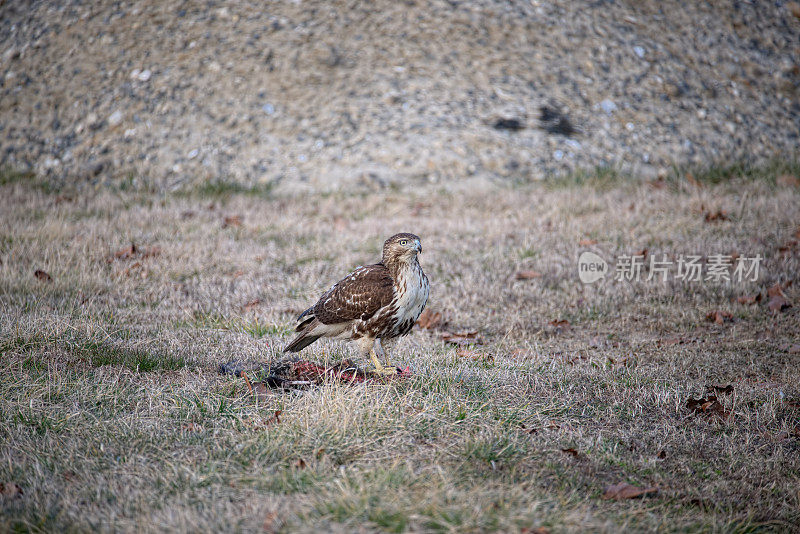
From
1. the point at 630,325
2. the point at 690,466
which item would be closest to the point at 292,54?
the point at 630,325

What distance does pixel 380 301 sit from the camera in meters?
4.84

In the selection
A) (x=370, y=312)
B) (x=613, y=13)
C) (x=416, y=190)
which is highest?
(x=613, y=13)

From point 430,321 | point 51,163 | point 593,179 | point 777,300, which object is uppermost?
point 51,163

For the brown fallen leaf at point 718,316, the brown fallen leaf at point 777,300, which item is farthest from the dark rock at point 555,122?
the brown fallen leaf at point 718,316

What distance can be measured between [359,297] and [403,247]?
478 mm

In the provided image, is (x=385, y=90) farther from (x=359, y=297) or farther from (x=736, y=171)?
(x=359, y=297)

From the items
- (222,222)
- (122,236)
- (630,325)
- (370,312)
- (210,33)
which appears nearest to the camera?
(370,312)

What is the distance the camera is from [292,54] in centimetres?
1304

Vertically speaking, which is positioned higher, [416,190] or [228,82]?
[228,82]

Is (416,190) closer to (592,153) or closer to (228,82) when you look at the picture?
(592,153)

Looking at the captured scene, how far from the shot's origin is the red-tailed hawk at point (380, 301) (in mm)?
4836

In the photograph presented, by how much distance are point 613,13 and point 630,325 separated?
9439mm

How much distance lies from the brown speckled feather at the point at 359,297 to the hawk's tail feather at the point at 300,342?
167 millimetres

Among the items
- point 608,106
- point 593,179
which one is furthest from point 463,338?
point 608,106
